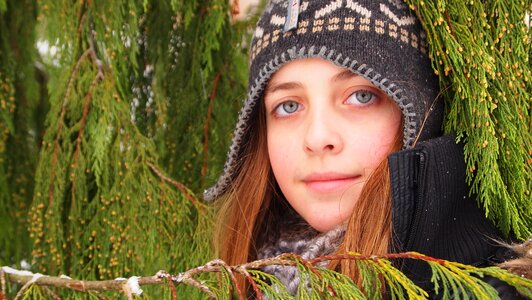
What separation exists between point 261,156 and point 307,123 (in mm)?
374

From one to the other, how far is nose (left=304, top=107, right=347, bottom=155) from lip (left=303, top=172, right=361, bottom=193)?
0.06m

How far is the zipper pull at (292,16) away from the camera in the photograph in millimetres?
1884

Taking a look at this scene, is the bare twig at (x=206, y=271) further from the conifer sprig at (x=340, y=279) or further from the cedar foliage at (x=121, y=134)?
the cedar foliage at (x=121, y=134)

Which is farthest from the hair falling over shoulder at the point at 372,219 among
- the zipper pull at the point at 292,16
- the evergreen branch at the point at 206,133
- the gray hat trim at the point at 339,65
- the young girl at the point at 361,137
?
the evergreen branch at the point at 206,133

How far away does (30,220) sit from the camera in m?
2.42

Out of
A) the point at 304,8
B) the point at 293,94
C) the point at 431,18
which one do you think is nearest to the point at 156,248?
the point at 293,94

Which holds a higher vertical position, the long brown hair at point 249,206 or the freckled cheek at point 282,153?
the freckled cheek at point 282,153

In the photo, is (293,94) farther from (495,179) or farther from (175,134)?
(175,134)

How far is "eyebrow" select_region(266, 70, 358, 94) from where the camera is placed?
5.98 ft

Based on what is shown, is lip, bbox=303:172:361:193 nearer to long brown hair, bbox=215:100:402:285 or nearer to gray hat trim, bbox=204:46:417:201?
gray hat trim, bbox=204:46:417:201

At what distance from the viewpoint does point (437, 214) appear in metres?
1.64

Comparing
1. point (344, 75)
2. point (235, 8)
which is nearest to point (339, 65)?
point (344, 75)

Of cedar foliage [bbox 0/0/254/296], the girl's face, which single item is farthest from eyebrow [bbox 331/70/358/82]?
cedar foliage [bbox 0/0/254/296]

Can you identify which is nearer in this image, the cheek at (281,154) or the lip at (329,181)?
the lip at (329,181)
